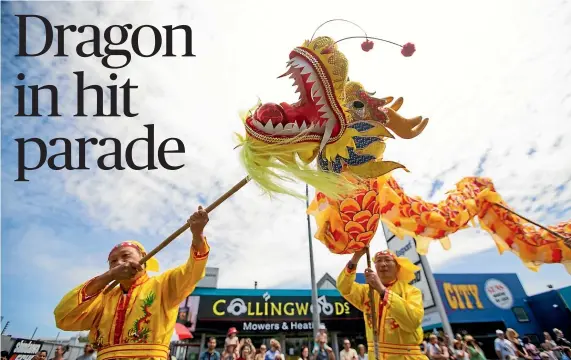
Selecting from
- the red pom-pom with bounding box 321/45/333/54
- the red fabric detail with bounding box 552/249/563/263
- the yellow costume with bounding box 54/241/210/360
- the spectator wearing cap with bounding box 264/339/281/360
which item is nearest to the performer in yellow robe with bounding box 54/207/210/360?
the yellow costume with bounding box 54/241/210/360

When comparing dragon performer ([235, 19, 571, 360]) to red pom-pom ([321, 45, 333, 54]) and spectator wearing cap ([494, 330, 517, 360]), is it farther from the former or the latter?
spectator wearing cap ([494, 330, 517, 360])

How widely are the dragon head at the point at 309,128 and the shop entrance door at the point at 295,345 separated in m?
12.9

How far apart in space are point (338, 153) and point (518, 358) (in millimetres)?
8040

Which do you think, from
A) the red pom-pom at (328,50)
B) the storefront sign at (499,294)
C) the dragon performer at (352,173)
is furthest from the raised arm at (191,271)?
the storefront sign at (499,294)

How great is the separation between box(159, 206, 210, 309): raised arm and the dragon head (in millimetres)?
473

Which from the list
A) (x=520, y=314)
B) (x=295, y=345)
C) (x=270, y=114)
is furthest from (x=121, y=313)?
(x=520, y=314)

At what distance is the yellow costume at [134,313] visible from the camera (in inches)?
80.7

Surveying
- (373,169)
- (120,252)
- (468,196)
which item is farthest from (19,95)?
(468,196)

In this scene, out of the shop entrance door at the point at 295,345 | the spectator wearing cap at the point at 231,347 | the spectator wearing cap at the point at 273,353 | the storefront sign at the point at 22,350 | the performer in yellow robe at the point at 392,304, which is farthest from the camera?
the shop entrance door at the point at 295,345

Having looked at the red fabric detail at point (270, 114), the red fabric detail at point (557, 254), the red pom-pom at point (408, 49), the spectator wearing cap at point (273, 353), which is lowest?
the spectator wearing cap at point (273, 353)

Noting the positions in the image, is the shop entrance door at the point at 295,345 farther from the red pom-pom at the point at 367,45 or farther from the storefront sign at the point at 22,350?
the red pom-pom at the point at 367,45

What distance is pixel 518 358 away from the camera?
727 centimetres

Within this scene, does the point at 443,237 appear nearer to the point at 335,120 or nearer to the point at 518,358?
the point at 335,120

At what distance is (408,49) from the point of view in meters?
2.65
